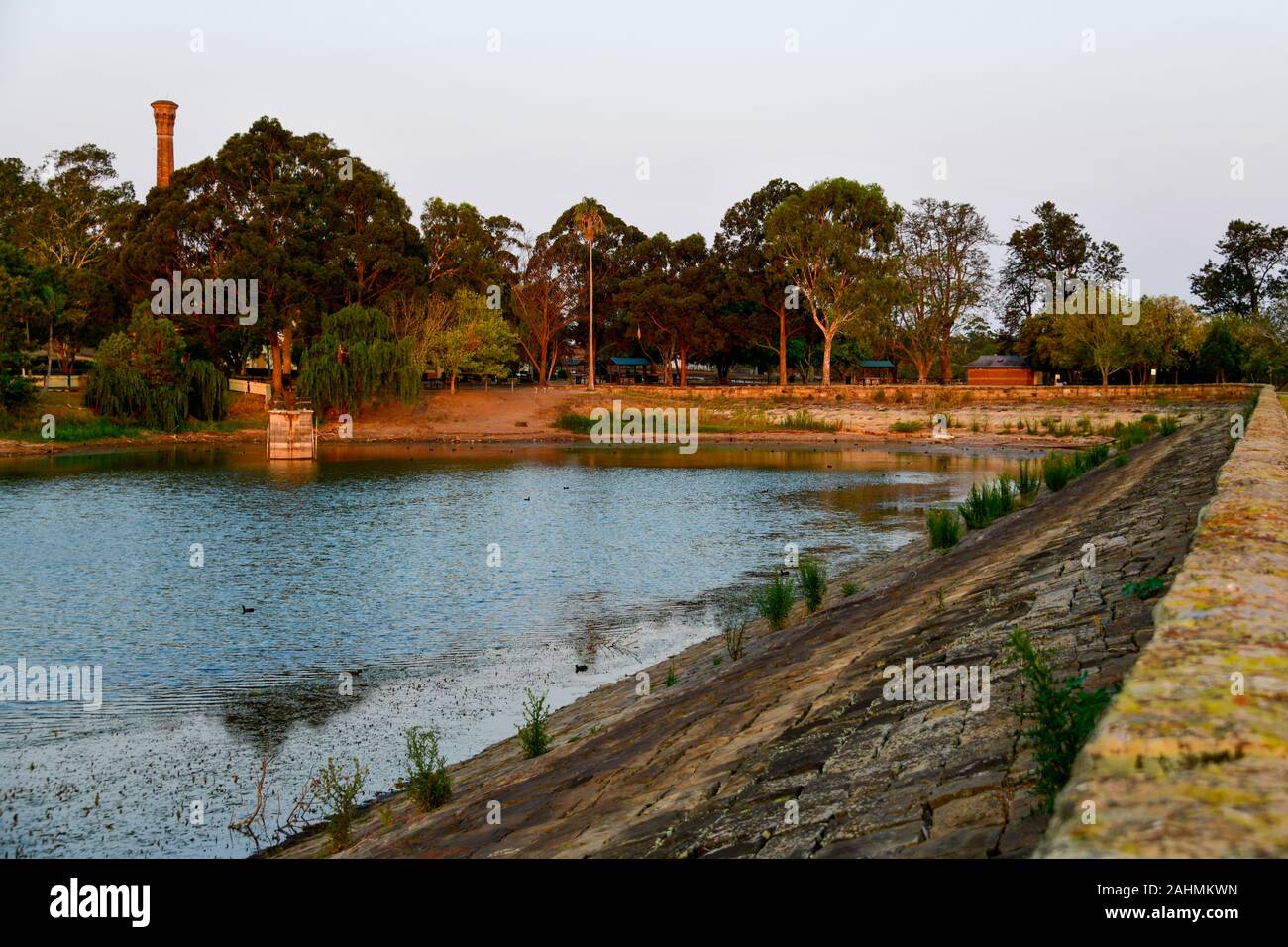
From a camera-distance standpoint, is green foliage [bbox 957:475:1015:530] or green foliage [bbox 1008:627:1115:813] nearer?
green foliage [bbox 1008:627:1115:813]

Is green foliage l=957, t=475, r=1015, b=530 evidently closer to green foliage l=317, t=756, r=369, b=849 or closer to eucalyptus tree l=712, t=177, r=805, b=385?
green foliage l=317, t=756, r=369, b=849

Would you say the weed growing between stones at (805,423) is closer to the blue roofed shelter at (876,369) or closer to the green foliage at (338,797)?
the blue roofed shelter at (876,369)

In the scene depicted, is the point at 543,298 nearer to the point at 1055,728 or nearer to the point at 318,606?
the point at 318,606

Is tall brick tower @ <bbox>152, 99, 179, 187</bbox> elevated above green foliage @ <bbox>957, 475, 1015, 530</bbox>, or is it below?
above

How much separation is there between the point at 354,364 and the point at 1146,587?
216 ft

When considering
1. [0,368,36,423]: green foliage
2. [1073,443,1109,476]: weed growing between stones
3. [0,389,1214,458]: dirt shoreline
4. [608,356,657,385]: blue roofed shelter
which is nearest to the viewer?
[1073,443,1109,476]: weed growing between stones

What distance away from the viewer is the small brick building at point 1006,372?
9025cm

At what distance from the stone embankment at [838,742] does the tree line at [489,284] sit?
186 feet

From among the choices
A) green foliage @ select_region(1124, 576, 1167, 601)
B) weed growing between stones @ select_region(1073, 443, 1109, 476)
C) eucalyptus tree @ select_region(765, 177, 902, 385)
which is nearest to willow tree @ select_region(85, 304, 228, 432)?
eucalyptus tree @ select_region(765, 177, 902, 385)

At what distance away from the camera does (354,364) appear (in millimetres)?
69562

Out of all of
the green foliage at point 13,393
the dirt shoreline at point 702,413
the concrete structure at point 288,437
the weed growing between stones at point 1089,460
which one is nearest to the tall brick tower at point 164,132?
the dirt shoreline at point 702,413

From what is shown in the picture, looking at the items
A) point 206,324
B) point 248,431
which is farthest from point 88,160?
point 248,431

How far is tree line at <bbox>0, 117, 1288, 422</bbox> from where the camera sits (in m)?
70.4

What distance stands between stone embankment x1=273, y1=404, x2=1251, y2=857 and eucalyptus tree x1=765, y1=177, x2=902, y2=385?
220ft
